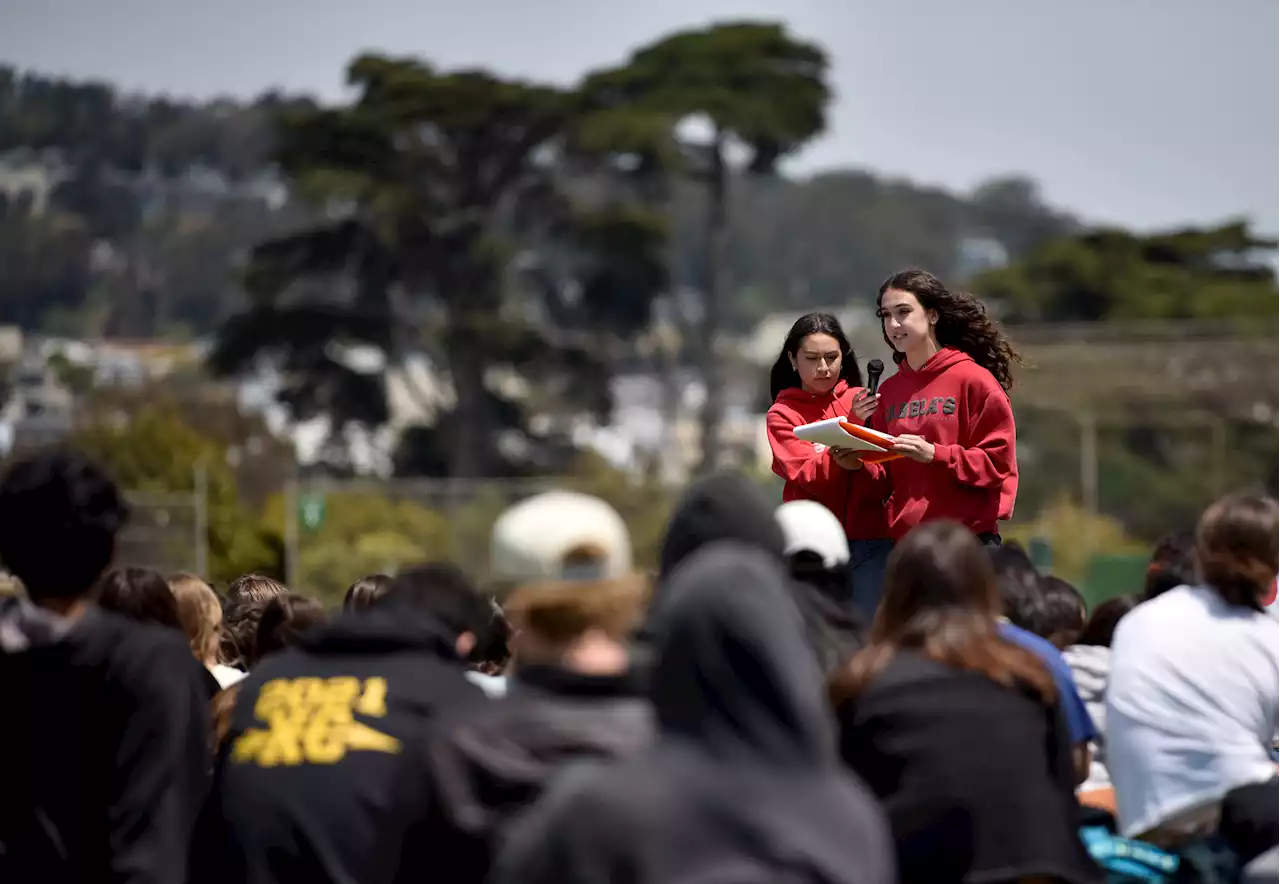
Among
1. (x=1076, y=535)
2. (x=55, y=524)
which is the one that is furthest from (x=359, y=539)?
(x=55, y=524)

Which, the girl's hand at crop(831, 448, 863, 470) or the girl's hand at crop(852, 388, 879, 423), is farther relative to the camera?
the girl's hand at crop(852, 388, 879, 423)

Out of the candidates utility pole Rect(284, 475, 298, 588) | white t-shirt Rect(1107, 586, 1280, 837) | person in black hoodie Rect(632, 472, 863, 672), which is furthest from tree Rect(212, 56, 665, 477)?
person in black hoodie Rect(632, 472, 863, 672)

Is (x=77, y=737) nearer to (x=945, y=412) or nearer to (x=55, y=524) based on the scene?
(x=55, y=524)

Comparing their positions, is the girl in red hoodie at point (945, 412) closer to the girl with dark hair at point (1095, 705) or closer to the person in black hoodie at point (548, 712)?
the girl with dark hair at point (1095, 705)

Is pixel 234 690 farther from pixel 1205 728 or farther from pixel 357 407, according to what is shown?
pixel 357 407

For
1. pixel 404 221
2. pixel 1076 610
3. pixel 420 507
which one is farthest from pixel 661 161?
pixel 1076 610

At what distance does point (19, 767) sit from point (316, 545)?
3538 centimetres

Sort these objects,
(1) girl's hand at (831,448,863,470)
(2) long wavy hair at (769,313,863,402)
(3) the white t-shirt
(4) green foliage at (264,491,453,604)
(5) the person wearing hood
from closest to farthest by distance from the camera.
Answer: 1. (5) the person wearing hood
2. (3) the white t-shirt
3. (1) girl's hand at (831,448,863,470)
4. (2) long wavy hair at (769,313,863,402)
5. (4) green foliage at (264,491,453,604)

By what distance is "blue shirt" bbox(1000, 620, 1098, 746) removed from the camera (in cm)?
529

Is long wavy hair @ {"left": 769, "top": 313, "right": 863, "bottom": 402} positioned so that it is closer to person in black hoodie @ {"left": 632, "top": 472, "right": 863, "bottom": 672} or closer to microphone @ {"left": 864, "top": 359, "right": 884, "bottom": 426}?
microphone @ {"left": 864, "top": 359, "right": 884, "bottom": 426}

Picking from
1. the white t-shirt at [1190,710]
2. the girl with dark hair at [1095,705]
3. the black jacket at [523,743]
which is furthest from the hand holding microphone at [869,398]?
the black jacket at [523,743]

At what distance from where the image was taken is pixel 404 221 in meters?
60.8

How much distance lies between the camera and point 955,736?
4.85 meters

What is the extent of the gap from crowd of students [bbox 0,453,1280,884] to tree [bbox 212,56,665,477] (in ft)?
178
